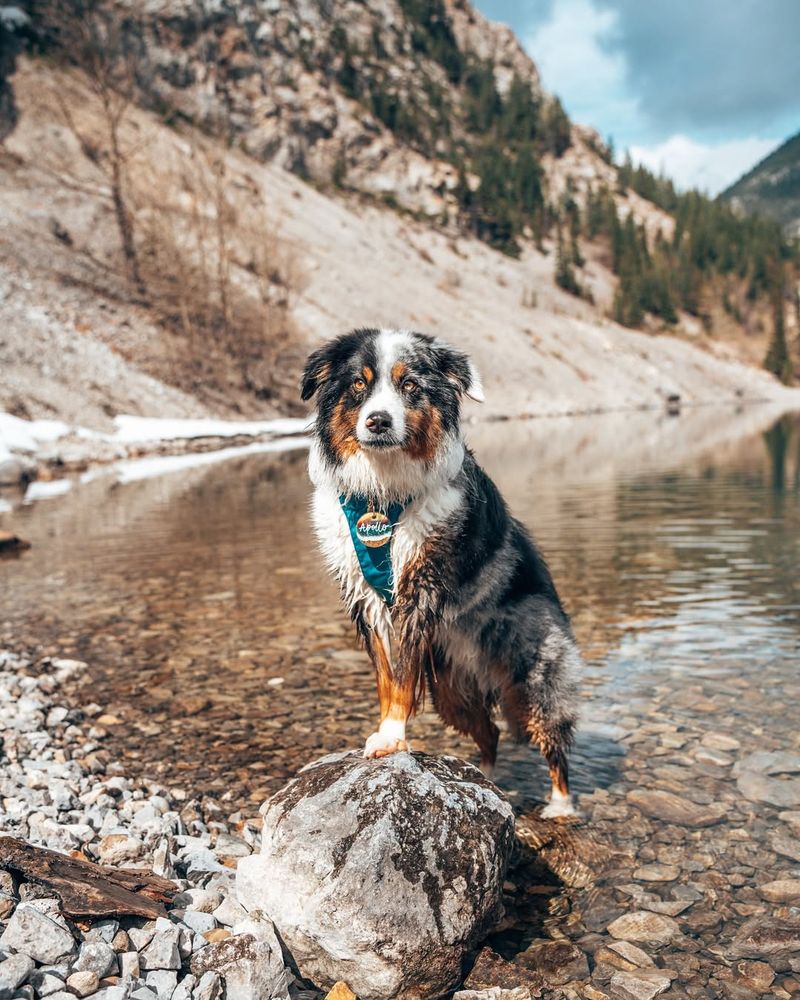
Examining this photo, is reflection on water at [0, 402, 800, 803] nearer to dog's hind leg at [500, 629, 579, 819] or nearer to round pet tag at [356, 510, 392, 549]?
dog's hind leg at [500, 629, 579, 819]

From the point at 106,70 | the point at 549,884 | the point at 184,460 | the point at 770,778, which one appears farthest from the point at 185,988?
the point at 106,70

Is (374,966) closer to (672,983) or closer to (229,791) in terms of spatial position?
(672,983)

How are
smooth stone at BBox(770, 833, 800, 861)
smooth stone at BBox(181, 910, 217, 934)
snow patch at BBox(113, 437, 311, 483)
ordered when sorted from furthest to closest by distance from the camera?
snow patch at BBox(113, 437, 311, 483) → smooth stone at BBox(770, 833, 800, 861) → smooth stone at BBox(181, 910, 217, 934)

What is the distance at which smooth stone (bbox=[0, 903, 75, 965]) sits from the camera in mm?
3133

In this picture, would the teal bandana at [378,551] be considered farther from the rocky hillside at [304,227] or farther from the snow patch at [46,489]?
the rocky hillside at [304,227]

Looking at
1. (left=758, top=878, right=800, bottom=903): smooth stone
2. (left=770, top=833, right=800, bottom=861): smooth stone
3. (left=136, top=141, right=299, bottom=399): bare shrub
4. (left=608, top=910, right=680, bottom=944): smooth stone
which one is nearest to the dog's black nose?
(left=608, top=910, right=680, bottom=944): smooth stone

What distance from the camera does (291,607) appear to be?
10820mm

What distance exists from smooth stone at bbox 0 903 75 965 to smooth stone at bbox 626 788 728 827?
12.1 ft

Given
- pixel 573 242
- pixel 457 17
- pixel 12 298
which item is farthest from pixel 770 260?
pixel 12 298

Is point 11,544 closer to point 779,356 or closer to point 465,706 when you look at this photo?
point 465,706

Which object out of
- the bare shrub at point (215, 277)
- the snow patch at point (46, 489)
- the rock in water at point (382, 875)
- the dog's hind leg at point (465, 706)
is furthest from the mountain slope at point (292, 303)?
the rock in water at point (382, 875)

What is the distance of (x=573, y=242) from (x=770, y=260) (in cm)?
4244

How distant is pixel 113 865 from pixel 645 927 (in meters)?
2.95

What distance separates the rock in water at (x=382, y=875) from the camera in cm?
356
